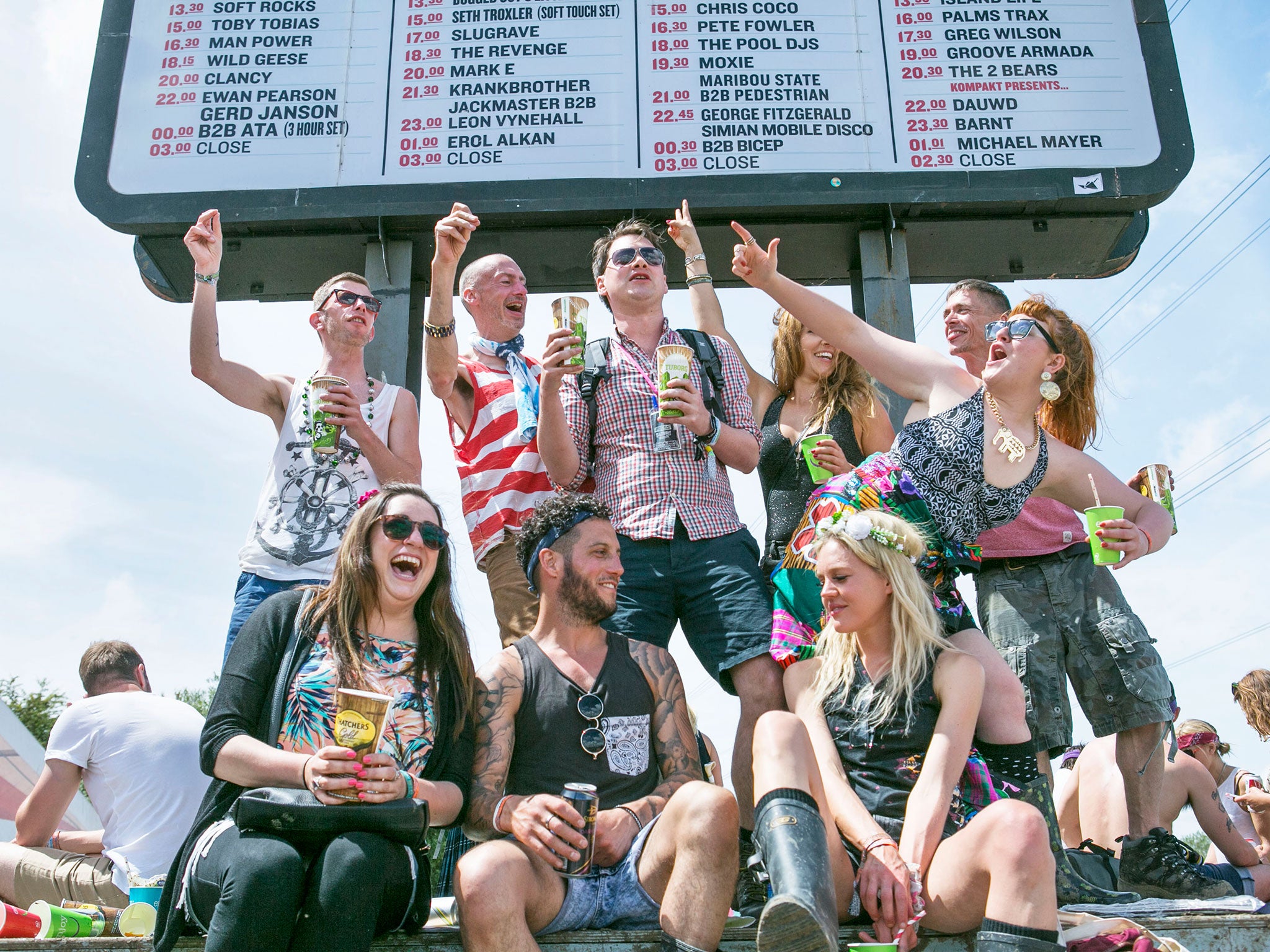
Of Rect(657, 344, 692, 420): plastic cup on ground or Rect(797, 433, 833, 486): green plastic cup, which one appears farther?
Rect(797, 433, 833, 486): green plastic cup

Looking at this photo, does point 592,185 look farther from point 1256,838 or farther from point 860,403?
point 1256,838

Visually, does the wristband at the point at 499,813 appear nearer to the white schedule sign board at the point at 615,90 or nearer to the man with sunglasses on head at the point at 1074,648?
the man with sunglasses on head at the point at 1074,648

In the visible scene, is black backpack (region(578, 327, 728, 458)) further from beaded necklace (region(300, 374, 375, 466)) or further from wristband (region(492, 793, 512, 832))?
wristband (region(492, 793, 512, 832))

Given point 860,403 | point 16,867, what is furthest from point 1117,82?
point 16,867

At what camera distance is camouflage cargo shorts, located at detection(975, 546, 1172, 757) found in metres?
4.04

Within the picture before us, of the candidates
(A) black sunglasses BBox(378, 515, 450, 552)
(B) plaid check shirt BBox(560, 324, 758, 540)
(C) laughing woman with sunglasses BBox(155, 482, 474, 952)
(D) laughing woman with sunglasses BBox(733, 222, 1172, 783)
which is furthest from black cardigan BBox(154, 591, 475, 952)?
(D) laughing woman with sunglasses BBox(733, 222, 1172, 783)

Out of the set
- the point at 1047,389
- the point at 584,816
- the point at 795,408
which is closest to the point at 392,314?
the point at 795,408

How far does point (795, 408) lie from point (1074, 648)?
4.81 ft

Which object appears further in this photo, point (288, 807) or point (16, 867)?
point (16, 867)

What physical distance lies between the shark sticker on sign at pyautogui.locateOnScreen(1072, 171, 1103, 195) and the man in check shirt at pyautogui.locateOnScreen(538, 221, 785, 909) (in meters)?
2.43

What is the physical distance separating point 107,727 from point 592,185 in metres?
3.44

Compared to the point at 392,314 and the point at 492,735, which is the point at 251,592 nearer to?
the point at 492,735

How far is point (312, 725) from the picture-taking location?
2.96 meters

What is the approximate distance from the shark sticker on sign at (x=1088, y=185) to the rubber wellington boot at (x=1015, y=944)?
13.6 feet
